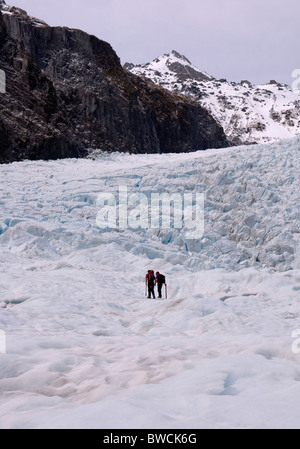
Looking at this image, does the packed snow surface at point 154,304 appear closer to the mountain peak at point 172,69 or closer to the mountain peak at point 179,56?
the mountain peak at point 172,69

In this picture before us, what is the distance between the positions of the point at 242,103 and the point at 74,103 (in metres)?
94.7

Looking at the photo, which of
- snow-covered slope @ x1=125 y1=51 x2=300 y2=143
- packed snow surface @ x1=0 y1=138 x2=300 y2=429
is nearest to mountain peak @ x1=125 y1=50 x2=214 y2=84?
snow-covered slope @ x1=125 y1=51 x2=300 y2=143

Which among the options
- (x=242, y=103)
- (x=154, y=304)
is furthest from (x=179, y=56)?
(x=154, y=304)

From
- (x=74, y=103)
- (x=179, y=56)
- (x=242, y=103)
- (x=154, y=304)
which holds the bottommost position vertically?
(x=154, y=304)

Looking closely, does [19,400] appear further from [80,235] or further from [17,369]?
[80,235]

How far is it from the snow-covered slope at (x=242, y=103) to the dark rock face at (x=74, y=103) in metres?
51.9

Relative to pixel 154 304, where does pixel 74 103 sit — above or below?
above

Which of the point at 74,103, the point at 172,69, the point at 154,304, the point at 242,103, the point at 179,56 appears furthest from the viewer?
the point at 179,56

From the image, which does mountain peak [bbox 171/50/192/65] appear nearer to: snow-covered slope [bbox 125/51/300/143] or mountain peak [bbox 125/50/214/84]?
mountain peak [bbox 125/50/214/84]

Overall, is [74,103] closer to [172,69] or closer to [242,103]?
[242,103]

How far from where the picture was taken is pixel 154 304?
10.0 m

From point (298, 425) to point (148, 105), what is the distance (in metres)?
64.0

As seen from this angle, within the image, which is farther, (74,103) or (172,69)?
(172,69)

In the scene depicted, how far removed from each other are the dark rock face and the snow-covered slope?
51923mm
